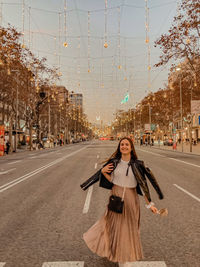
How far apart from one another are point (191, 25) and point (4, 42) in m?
14.8

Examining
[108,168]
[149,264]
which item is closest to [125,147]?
[108,168]

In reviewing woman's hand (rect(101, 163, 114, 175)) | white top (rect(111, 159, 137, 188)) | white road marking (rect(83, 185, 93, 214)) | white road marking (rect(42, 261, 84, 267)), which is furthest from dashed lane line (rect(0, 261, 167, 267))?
white road marking (rect(83, 185, 93, 214))

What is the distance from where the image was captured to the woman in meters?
3.29

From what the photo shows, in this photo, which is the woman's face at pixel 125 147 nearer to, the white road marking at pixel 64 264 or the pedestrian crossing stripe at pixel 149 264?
the pedestrian crossing stripe at pixel 149 264

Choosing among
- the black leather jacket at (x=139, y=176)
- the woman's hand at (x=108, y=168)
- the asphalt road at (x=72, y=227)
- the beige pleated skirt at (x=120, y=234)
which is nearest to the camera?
the beige pleated skirt at (x=120, y=234)

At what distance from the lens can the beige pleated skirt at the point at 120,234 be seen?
3281 millimetres

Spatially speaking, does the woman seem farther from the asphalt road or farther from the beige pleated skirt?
the asphalt road

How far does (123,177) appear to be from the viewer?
350 centimetres

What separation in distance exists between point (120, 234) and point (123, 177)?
0.69 metres

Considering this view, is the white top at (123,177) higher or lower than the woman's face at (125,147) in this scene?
lower

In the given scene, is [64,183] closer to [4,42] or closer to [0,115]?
[4,42]

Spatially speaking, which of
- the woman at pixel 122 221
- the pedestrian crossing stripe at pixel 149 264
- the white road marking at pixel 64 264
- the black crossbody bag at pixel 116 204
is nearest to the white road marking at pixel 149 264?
the pedestrian crossing stripe at pixel 149 264

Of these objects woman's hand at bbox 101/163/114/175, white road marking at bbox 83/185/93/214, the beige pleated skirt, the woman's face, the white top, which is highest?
the woman's face

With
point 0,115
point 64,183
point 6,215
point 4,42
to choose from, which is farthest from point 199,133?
point 6,215
